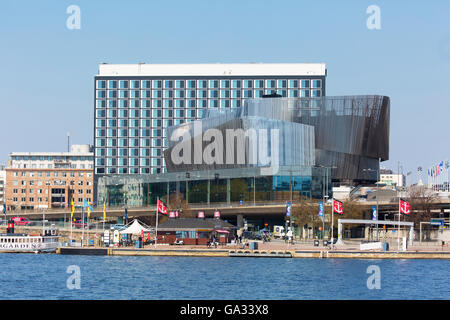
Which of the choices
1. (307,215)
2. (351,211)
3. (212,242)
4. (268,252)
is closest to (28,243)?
(212,242)

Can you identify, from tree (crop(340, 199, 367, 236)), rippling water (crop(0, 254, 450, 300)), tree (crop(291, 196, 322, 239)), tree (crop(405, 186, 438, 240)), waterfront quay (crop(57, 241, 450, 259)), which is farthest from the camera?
tree (crop(405, 186, 438, 240))

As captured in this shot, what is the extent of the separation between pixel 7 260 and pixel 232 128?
9451 centimetres

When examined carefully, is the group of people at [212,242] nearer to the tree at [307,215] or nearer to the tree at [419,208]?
the tree at [307,215]

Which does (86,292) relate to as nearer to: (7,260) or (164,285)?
(164,285)

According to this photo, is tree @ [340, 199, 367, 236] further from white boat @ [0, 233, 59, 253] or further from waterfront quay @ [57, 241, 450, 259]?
white boat @ [0, 233, 59, 253]

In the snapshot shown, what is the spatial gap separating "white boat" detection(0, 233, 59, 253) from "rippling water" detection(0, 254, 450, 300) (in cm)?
1741

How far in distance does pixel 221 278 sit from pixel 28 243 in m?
53.8

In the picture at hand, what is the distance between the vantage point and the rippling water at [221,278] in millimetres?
66625

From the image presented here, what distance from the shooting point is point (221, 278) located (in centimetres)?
7756

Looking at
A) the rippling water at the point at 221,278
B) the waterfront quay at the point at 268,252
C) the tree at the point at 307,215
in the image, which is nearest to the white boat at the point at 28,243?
the waterfront quay at the point at 268,252

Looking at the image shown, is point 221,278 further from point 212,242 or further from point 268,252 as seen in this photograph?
point 212,242

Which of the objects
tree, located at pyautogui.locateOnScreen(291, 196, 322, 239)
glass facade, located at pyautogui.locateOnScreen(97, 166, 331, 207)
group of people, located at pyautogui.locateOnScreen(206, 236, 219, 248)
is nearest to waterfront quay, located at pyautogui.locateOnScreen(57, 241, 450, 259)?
group of people, located at pyautogui.locateOnScreen(206, 236, 219, 248)

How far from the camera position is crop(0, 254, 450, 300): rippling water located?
6662 centimetres
